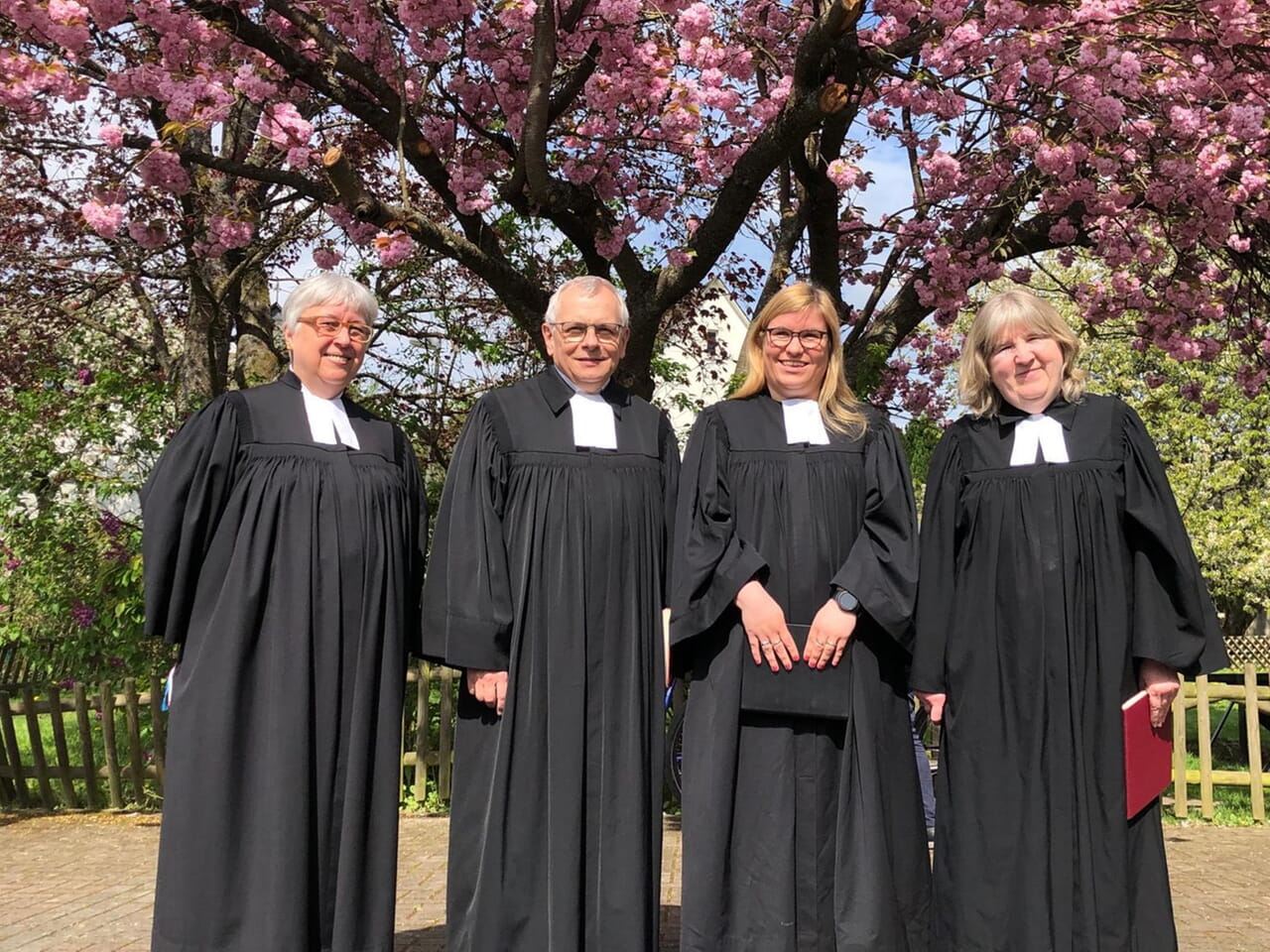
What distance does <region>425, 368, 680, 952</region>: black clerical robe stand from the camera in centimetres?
321

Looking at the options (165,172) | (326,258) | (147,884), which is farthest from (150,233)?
(147,884)

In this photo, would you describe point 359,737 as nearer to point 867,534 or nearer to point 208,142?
point 867,534

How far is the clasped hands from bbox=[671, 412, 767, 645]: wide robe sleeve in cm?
7

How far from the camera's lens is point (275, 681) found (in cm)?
312

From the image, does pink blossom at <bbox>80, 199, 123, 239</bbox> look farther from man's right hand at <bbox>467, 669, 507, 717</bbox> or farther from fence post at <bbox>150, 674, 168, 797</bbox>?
fence post at <bbox>150, 674, 168, 797</bbox>

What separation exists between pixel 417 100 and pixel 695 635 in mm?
4073

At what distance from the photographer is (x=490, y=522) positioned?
3346 mm

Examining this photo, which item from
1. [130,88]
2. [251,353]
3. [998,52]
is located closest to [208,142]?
[251,353]

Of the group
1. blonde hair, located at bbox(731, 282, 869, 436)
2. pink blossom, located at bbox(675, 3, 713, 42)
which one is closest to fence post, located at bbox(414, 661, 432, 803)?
pink blossom, located at bbox(675, 3, 713, 42)

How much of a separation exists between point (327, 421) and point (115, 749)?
5.91 metres

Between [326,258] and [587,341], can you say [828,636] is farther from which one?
[326,258]

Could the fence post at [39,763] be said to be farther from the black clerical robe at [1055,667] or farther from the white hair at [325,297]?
the black clerical robe at [1055,667]

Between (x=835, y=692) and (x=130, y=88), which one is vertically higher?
(x=130, y=88)

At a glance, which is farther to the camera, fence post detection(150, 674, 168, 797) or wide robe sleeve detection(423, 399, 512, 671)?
fence post detection(150, 674, 168, 797)
